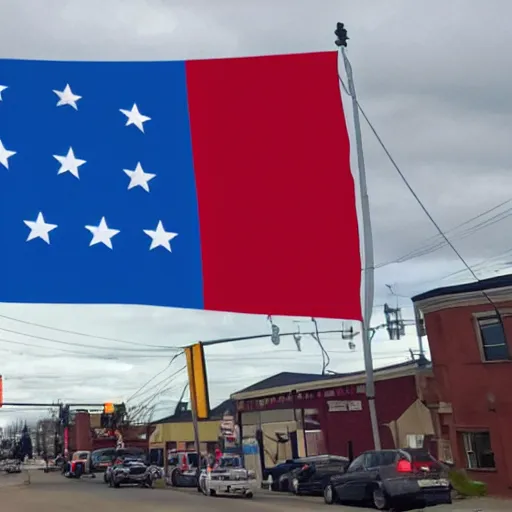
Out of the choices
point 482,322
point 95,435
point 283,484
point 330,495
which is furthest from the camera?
point 95,435

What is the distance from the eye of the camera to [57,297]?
10906 millimetres

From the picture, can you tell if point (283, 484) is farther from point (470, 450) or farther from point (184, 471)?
point (470, 450)

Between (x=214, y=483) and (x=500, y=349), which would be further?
(x=214, y=483)

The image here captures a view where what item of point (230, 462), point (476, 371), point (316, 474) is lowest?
point (316, 474)

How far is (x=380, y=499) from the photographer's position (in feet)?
62.4

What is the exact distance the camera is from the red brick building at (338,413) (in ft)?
94.3

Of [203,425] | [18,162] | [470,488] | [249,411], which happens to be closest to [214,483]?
[470,488]

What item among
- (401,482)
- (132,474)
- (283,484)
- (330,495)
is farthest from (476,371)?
(132,474)

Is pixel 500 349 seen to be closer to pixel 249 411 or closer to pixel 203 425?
pixel 249 411

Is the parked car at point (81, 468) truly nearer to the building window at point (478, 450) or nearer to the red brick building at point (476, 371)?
the red brick building at point (476, 371)

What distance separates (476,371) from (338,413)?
12865mm

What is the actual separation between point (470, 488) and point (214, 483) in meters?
10.2

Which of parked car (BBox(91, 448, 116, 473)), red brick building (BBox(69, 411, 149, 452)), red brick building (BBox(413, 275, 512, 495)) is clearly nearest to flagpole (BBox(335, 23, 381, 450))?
red brick building (BBox(413, 275, 512, 495))

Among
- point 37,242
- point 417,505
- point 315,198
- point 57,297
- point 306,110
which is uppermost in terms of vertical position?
point 306,110
